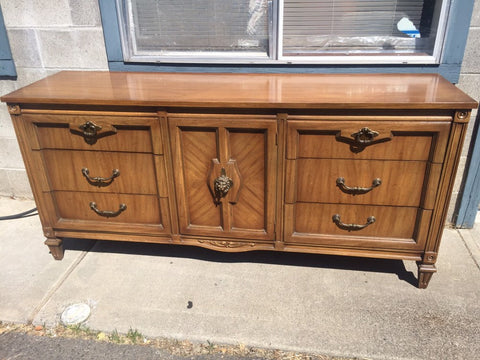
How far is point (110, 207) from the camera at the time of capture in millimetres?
2408

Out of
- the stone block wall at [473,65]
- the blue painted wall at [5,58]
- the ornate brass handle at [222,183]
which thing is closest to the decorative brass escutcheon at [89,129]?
the ornate brass handle at [222,183]

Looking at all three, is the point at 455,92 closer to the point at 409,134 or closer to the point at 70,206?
the point at 409,134

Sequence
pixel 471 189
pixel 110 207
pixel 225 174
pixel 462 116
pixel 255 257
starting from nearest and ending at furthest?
pixel 462 116 < pixel 225 174 < pixel 110 207 < pixel 255 257 < pixel 471 189

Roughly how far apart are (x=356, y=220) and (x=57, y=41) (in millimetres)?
2321

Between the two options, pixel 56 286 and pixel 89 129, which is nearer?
pixel 89 129

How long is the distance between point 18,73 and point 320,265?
2.55m

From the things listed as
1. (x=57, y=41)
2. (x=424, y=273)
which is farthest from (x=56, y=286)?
(x=424, y=273)

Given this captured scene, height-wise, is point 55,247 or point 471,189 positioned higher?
point 471,189

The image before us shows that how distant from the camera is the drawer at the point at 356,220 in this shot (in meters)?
2.18

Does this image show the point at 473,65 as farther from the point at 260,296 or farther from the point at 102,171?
the point at 102,171

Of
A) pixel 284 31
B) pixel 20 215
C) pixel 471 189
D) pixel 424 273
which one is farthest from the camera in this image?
pixel 20 215

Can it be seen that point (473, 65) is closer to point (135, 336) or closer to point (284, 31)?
point (284, 31)

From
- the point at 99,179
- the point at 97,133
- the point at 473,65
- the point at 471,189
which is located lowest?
the point at 471,189

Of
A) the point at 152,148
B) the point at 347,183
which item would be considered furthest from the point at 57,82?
the point at 347,183
